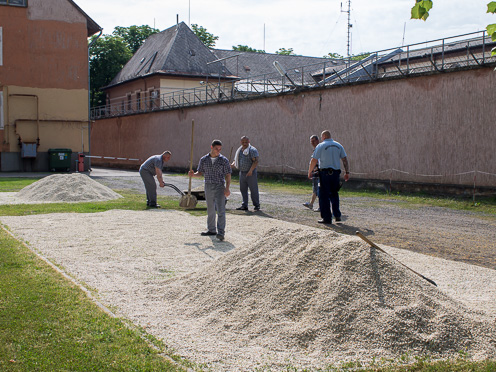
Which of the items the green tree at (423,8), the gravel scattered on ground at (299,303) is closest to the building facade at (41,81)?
the gravel scattered on ground at (299,303)

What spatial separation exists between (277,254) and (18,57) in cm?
2979

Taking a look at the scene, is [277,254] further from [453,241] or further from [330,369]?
[453,241]

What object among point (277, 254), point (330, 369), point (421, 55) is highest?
point (421, 55)

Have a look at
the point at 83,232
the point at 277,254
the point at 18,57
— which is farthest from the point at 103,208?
the point at 18,57

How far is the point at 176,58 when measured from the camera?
48.2 meters

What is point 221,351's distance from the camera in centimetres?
459

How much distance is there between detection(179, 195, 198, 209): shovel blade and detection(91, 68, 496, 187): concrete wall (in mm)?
8734

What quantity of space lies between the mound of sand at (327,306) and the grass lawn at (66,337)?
316 millimetres

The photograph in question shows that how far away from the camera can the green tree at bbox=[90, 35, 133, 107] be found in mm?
59625

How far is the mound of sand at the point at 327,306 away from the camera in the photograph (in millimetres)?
4672

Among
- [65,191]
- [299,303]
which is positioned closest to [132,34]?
[65,191]

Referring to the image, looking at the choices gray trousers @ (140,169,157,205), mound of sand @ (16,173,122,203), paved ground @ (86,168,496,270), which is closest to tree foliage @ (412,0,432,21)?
paved ground @ (86,168,496,270)

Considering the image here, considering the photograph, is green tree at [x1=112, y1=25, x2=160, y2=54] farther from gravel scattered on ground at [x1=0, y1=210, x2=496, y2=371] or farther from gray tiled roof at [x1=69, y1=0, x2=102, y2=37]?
gravel scattered on ground at [x1=0, y1=210, x2=496, y2=371]

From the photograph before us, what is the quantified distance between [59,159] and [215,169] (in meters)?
24.1
